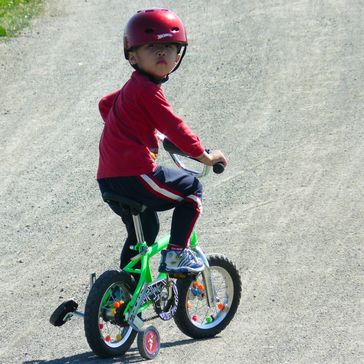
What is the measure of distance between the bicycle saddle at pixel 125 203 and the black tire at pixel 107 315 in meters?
0.40

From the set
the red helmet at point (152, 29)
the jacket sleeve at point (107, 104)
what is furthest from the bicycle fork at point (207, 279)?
the red helmet at point (152, 29)

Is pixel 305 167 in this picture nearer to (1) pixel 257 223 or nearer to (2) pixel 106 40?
(1) pixel 257 223

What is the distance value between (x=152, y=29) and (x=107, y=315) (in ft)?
5.86

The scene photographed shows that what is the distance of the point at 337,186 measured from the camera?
9.29m

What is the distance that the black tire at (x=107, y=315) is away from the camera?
5645 mm

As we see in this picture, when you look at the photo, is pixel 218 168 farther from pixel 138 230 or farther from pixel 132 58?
pixel 132 58

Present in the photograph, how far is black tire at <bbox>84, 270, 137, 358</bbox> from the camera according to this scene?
564 centimetres

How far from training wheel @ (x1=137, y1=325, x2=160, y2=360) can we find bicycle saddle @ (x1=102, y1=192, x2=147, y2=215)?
74cm

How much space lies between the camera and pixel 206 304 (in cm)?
653

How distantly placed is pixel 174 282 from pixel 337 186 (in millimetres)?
3523

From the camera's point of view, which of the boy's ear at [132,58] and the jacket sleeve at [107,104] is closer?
the boy's ear at [132,58]

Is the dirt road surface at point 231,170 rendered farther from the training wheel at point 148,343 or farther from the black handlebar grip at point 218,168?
the black handlebar grip at point 218,168

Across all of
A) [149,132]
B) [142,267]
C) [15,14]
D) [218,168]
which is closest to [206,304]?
[142,267]

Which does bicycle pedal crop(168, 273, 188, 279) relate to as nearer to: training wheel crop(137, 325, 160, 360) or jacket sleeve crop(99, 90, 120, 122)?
training wheel crop(137, 325, 160, 360)
